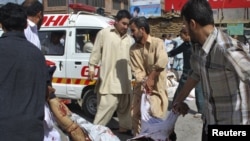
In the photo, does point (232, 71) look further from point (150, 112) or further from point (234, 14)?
point (234, 14)

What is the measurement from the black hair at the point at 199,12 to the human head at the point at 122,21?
2782 mm

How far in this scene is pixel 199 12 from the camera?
95.7 inches

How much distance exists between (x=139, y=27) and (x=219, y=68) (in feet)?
8.59

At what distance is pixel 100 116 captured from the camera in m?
5.36

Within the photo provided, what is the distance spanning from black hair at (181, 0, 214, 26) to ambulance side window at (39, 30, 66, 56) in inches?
205

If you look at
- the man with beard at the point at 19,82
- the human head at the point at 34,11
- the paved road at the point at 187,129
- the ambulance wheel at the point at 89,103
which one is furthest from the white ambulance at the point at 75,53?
the man with beard at the point at 19,82

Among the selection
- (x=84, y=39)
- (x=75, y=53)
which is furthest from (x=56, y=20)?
(x=75, y=53)

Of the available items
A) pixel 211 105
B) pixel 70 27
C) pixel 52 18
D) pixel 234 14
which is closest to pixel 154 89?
pixel 211 105

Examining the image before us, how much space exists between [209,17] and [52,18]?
572 centimetres

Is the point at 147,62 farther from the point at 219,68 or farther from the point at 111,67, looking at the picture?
the point at 219,68

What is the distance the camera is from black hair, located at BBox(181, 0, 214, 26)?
243 cm

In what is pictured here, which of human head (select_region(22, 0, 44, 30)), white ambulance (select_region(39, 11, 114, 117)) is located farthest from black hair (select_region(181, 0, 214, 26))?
white ambulance (select_region(39, 11, 114, 117))

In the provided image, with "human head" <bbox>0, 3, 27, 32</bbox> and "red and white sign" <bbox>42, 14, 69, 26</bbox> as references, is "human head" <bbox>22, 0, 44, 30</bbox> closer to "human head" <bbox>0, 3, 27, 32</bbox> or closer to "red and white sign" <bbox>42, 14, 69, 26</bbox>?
"human head" <bbox>0, 3, 27, 32</bbox>

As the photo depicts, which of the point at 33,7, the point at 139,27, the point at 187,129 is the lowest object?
the point at 187,129
